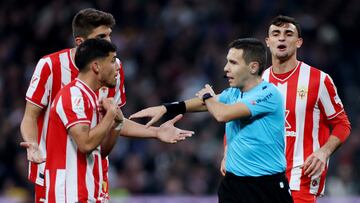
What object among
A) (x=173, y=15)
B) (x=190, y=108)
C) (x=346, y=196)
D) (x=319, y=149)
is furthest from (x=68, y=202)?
(x=173, y=15)

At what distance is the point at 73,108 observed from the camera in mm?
6438

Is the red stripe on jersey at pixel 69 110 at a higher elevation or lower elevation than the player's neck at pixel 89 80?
lower

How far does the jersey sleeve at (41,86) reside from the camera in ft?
23.8

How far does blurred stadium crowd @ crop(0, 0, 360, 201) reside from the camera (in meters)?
13.4

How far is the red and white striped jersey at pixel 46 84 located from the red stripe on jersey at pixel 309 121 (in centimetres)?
161

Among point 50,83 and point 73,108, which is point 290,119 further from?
point 73,108

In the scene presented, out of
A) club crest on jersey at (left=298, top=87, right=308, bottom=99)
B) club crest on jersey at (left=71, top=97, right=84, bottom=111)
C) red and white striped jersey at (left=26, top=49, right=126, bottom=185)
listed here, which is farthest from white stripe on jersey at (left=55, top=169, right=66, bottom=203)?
club crest on jersey at (left=298, top=87, right=308, bottom=99)

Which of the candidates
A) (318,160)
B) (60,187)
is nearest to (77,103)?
(60,187)

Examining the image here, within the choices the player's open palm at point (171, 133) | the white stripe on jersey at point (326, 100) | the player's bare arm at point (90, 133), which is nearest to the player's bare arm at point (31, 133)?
the player's bare arm at point (90, 133)

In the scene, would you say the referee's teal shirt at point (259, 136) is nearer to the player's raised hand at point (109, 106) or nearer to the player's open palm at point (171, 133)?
the player's open palm at point (171, 133)

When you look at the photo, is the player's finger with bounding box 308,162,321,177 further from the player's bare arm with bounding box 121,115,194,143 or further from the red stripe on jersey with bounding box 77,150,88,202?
the red stripe on jersey with bounding box 77,150,88,202

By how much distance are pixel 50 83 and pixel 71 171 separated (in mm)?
1064

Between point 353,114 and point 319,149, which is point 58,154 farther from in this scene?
point 353,114

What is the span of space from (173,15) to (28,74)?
253cm
